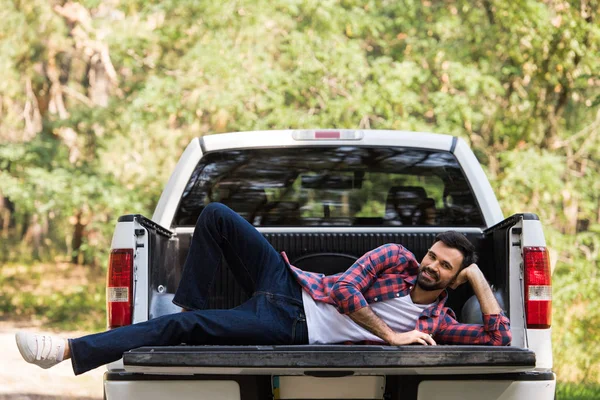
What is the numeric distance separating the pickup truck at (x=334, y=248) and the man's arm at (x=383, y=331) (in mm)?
234

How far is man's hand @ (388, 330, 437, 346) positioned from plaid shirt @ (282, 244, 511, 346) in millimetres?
144

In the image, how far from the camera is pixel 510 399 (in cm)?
394

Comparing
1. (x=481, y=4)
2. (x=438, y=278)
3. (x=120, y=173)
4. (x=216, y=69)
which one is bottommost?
(x=438, y=278)

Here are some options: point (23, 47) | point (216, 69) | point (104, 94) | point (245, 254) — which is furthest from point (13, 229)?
point (245, 254)

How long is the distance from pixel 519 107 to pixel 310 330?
993 centimetres

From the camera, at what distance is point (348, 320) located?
4.25m

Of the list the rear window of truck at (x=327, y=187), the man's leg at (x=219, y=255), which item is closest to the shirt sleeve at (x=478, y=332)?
the man's leg at (x=219, y=255)

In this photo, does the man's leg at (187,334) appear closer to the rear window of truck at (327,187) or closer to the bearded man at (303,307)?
the bearded man at (303,307)

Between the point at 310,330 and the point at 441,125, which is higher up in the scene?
the point at 441,125

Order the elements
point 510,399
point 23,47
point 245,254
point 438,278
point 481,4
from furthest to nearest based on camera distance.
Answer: point 23,47 → point 481,4 → point 245,254 → point 438,278 → point 510,399

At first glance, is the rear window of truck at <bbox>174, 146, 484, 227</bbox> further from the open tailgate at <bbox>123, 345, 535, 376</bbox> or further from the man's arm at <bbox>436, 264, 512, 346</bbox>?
the open tailgate at <bbox>123, 345, 535, 376</bbox>

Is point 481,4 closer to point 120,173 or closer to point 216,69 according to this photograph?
point 216,69

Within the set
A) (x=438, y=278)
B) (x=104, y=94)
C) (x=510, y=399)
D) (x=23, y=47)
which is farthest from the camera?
(x=104, y=94)

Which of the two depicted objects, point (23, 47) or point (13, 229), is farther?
point (13, 229)
